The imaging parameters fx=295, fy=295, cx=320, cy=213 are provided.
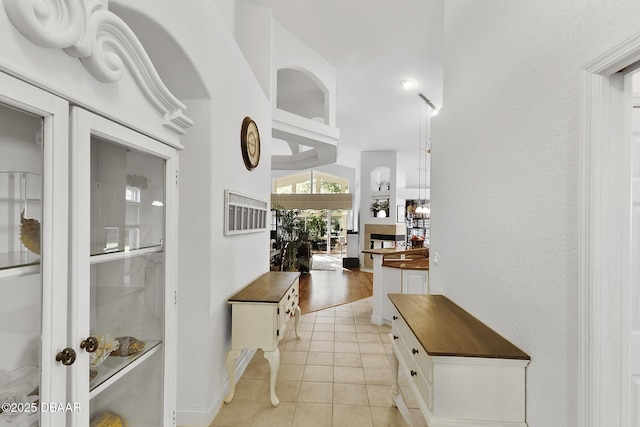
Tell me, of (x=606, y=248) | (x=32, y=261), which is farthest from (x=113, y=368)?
(x=606, y=248)

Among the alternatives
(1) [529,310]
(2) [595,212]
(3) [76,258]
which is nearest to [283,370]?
(1) [529,310]

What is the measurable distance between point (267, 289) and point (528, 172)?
2013mm

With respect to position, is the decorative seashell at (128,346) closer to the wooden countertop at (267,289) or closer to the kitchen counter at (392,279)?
the wooden countertop at (267,289)

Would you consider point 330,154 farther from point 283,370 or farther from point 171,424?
point 171,424

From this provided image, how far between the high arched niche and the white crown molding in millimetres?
3336

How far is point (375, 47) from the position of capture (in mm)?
3594

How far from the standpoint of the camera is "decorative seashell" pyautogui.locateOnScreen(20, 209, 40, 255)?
731mm

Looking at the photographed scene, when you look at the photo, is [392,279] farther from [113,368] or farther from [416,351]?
[113,368]

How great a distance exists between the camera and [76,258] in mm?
782

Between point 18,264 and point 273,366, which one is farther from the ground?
point 18,264

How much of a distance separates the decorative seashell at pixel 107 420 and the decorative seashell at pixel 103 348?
0.22 meters

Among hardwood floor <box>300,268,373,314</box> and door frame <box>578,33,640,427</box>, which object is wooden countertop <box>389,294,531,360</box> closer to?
door frame <box>578,33,640,427</box>

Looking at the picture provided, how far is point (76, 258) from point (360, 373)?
98.0 inches

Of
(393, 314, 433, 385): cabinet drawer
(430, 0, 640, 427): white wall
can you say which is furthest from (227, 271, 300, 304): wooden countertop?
(430, 0, 640, 427): white wall
